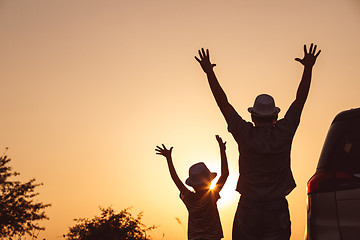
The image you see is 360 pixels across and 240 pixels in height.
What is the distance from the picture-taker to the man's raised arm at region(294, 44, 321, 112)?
6.73 meters

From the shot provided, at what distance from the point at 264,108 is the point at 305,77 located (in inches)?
25.9

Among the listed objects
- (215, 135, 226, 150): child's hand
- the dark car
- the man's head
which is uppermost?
(215, 135, 226, 150): child's hand

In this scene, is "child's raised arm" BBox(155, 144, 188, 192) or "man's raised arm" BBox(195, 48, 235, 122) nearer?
"man's raised arm" BBox(195, 48, 235, 122)

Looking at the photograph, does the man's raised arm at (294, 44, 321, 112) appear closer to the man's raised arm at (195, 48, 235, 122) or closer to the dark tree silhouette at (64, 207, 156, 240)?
the man's raised arm at (195, 48, 235, 122)

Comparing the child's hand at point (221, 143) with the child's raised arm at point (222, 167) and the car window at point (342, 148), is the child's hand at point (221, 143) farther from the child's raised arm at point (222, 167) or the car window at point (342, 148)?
the car window at point (342, 148)

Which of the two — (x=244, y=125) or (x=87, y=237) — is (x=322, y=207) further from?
(x=87, y=237)

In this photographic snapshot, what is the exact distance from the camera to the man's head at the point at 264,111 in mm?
6578

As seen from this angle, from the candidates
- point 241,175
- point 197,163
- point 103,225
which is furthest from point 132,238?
point 241,175

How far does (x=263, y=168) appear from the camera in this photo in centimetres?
647

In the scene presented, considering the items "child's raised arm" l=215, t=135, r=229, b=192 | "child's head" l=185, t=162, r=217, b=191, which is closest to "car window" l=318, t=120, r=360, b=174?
"child's raised arm" l=215, t=135, r=229, b=192

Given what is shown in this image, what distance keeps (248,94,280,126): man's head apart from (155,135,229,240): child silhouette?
10.1ft

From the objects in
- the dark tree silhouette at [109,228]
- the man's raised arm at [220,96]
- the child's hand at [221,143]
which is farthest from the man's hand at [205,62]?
the dark tree silhouette at [109,228]

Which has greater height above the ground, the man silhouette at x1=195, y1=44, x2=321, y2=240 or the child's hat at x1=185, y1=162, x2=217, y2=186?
the child's hat at x1=185, y1=162, x2=217, y2=186

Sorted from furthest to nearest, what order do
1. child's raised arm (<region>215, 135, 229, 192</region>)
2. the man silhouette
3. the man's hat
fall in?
child's raised arm (<region>215, 135, 229, 192</region>)
the man's hat
the man silhouette
